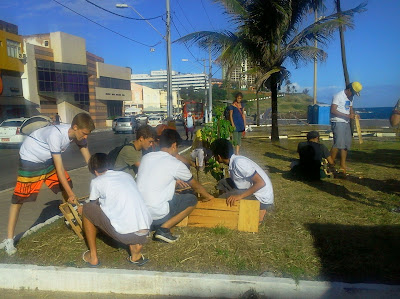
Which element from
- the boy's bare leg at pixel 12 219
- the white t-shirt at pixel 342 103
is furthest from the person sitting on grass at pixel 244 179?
the white t-shirt at pixel 342 103

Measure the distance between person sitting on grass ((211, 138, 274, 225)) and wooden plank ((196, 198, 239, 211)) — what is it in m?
0.06

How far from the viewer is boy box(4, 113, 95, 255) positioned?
4.12m

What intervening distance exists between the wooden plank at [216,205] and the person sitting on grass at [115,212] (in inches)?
36.9

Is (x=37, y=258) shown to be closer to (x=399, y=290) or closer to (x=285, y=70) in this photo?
(x=399, y=290)

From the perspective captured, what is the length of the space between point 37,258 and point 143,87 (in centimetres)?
6037

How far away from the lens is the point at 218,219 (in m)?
4.51

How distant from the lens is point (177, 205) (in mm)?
4234

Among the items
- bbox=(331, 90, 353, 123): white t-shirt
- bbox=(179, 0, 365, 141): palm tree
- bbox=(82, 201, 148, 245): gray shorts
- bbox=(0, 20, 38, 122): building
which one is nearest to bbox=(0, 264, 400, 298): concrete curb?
bbox=(82, 201, 148, 245): gray shorts

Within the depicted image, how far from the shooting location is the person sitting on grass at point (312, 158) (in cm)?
711

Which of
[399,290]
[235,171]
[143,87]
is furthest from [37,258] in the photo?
[143,87]

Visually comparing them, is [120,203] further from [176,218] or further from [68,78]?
[68,78]

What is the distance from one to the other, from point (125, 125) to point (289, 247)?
2852cm

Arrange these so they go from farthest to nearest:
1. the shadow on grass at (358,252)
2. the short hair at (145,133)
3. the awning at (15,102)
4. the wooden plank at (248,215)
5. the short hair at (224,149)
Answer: the awning at (15,102)
the short hair at (145,133)
the short hair at (224,149)
the wooden plank at (248,215)
the shadow on grass at (358,252)

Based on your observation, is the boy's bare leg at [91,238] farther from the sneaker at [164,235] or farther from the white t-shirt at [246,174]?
the white t-shirt at [246,174]
